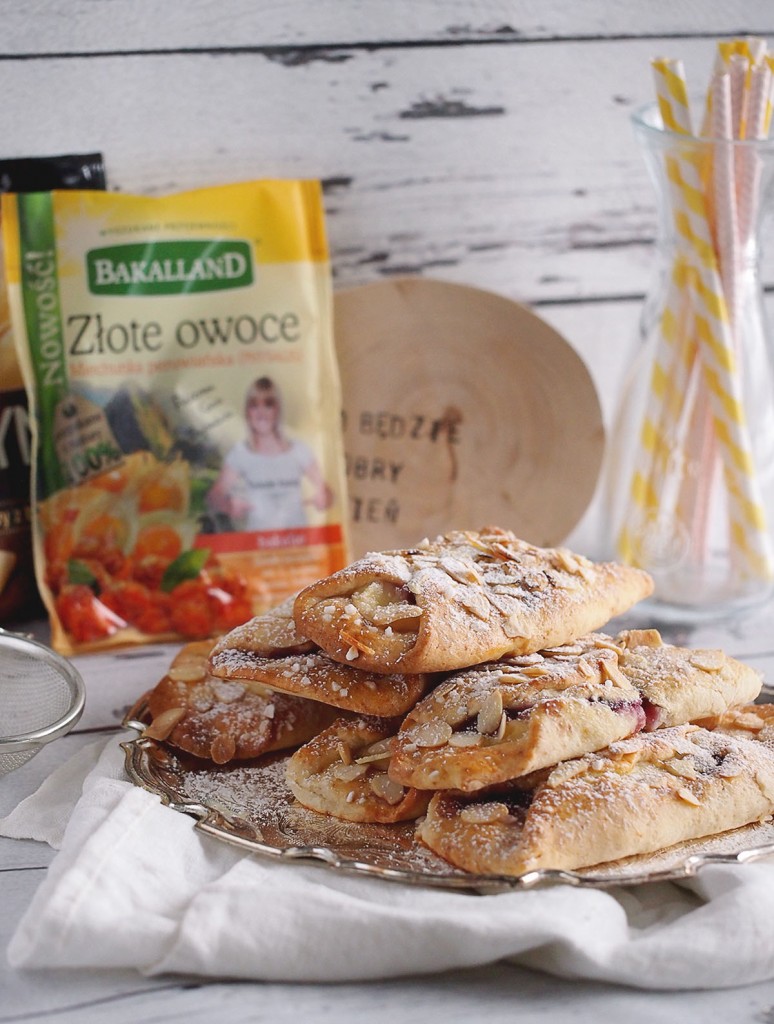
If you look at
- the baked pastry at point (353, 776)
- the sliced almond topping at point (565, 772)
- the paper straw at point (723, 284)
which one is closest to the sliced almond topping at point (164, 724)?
the baked pastry at point (353, 776)

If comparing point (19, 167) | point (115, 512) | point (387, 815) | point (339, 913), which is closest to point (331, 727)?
point (387, 815)

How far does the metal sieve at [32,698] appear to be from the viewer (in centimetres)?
105

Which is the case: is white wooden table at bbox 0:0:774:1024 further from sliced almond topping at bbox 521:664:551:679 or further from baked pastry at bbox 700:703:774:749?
sliced almond topping at bbox 521:664:551:679

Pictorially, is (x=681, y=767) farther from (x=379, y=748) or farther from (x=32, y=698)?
(x=32, y=698)

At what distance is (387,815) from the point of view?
0.91 metres

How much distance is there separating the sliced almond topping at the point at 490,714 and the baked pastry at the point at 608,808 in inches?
2.0

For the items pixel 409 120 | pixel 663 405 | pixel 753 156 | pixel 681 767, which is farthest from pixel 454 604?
pixel 409 120

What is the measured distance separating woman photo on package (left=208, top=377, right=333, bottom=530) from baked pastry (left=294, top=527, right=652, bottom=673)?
0.44 metres

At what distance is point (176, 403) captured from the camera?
1.44 meters

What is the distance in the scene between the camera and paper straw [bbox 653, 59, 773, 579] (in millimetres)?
1349

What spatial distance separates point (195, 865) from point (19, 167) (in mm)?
927

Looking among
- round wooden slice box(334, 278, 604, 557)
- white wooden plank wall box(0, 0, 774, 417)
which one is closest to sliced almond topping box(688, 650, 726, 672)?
round wooden slice box(334, 278, 604, 557)

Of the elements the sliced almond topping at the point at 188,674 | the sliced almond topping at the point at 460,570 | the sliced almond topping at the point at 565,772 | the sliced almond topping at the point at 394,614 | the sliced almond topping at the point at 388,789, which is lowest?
the sliced almond topping at the point at 388,789

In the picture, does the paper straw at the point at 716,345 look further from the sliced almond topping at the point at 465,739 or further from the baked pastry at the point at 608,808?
the sliced almond topping at the point at 465,739
